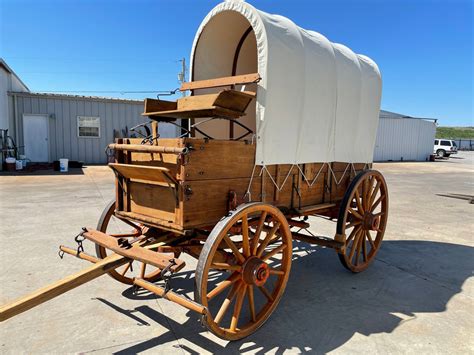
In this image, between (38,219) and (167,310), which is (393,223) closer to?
(167,310)

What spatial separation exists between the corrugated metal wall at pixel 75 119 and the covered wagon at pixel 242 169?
574 inches

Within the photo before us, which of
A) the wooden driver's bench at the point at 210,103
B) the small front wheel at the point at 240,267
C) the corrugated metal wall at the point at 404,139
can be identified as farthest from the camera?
the corrugated metal wall at the point at 404,139

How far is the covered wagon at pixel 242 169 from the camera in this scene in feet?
9.13

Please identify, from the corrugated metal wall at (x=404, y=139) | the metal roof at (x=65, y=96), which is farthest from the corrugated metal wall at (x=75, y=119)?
the corrugated metal wall at (x=404, y=139)

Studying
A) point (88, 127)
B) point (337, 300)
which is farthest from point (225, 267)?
point (88, 127)

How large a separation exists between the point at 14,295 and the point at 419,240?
5.91 metres

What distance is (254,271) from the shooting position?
295 cm

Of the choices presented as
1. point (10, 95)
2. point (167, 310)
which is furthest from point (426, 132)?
point (167, 310)

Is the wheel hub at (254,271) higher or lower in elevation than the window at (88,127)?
lower

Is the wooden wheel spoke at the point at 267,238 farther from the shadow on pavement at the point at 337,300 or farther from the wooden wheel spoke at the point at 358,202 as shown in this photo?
the wooden wheel spoke at the point at 358,202

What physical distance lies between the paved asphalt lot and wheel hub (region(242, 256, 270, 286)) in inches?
19.1

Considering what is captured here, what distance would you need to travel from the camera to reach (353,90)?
14.2 ft

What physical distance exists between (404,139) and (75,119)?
24.9 m

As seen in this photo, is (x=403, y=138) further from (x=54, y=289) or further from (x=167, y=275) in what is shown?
(x=54, y=289)
